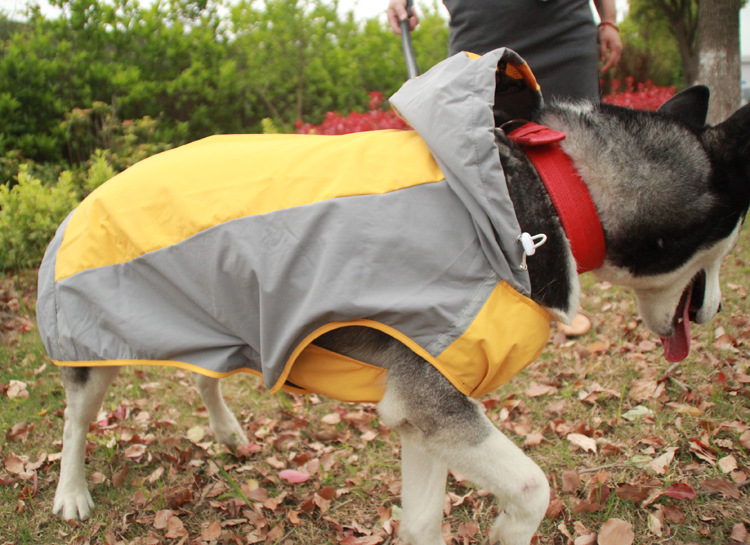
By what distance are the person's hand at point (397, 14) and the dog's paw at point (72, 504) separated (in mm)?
2833

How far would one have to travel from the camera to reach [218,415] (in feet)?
10.5

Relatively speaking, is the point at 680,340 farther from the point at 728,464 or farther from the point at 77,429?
the point at 77,429

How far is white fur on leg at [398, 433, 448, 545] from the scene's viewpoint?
2.09 meters

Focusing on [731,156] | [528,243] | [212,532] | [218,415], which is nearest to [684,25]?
[731,156]

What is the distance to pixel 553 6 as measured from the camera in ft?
9.42

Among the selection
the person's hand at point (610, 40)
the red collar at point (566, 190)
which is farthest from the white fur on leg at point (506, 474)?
the person's hand at point (610, 40)

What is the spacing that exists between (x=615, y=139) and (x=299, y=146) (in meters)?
1.06

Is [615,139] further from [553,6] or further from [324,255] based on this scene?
[553,6]

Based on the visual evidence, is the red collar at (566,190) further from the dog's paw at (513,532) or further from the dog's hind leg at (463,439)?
the dog's paw at (513,532)

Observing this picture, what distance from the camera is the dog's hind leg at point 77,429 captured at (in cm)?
257

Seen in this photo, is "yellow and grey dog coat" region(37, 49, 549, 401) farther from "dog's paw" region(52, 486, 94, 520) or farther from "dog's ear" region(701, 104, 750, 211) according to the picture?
"dog's paw" region(52, 486, 94, 520)

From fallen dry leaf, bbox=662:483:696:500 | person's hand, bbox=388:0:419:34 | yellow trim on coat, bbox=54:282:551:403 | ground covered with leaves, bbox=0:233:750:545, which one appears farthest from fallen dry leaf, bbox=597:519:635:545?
person's hand, bbox=388:0:419:34

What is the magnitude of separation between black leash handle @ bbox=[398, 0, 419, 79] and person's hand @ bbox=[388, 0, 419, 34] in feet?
0.08

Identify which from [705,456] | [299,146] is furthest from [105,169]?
[705,456]
